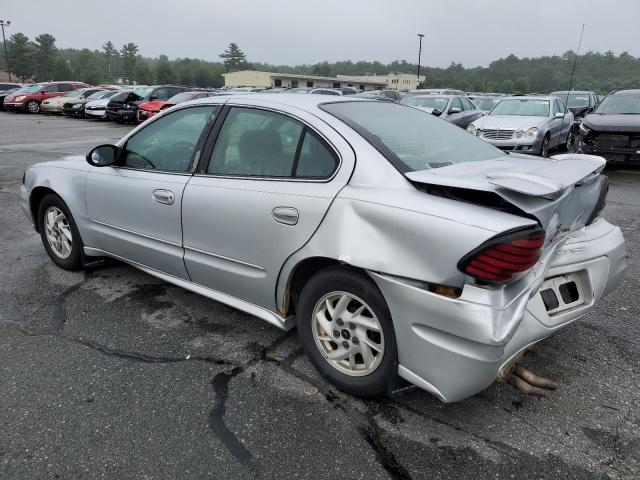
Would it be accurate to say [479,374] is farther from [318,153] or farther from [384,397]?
[318,153]

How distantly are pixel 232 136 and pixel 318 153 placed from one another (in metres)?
0.73

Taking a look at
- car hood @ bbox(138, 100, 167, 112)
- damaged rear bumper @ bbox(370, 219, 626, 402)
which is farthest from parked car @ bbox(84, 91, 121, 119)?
damaged rear bumper @ bbox(370, 219, 626, 402)

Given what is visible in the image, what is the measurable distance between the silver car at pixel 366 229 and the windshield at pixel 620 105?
860 cm

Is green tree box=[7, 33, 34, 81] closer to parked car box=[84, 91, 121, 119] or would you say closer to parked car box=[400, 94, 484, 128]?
parked car box=[84, 91, 121, 119]

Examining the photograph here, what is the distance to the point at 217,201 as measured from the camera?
296cm

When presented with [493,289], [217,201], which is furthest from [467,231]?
[217,201]

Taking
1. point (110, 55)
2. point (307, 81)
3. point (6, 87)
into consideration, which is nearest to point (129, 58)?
point (110, 55)

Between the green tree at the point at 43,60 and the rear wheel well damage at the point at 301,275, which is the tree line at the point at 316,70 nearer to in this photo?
the green tree at the point at 43,60

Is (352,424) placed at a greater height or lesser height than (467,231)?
lesser

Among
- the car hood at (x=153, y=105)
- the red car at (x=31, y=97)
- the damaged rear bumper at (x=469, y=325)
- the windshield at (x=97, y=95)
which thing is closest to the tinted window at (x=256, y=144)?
the damaged rear bumper at (x=469, y=325)

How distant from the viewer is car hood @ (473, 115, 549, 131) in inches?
398

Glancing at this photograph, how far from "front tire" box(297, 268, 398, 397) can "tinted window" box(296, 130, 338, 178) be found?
1.77ft

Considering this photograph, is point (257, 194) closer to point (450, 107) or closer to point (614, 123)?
point (614, 123)

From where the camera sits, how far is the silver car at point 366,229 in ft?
6.83
